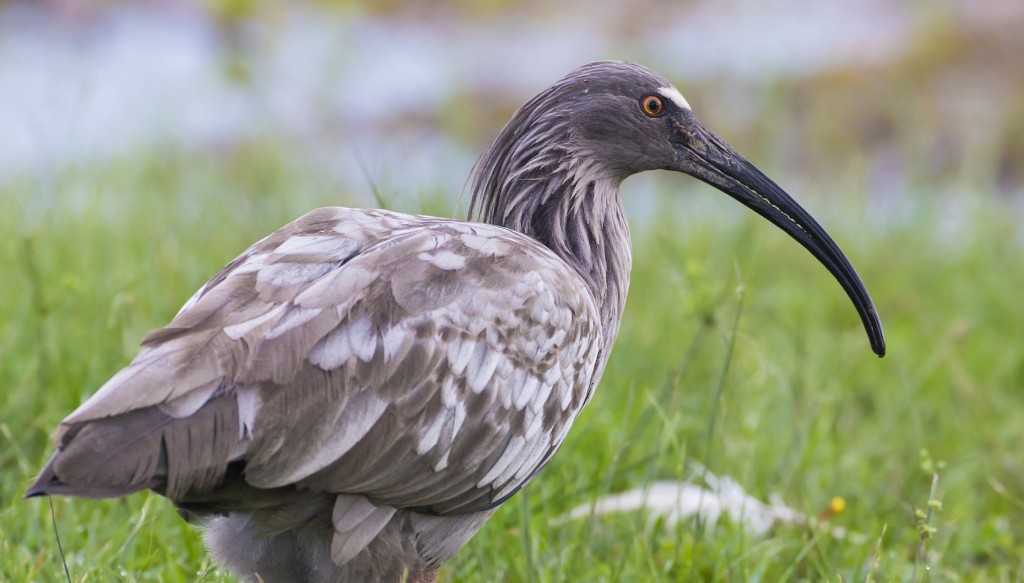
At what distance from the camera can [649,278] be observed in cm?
688

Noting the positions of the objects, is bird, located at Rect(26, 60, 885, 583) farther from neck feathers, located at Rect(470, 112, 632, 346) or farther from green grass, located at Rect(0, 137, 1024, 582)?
green grass, located at Rect(0, 137, 1024, 582)

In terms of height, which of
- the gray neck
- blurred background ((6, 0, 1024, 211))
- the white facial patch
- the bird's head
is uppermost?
the white facial patch

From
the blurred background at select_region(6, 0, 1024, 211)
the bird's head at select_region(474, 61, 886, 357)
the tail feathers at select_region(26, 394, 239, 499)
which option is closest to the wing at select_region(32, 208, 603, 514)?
the tail feathers at select_region(26, 394, 239, 499)

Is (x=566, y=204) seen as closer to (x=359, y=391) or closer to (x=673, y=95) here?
(x=673, y=95)

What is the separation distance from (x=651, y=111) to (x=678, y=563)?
1.40m

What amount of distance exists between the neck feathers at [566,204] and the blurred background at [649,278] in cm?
22

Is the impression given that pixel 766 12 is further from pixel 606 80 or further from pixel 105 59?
pixel 606 80

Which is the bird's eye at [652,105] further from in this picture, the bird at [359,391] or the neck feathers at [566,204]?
the neck feathers at [566,204]

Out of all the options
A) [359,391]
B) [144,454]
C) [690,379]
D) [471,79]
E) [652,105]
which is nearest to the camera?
[144,454]

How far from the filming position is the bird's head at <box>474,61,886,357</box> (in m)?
3.86

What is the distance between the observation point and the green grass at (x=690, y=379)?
13.1 ft

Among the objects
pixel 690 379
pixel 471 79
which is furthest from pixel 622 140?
pixel 471 79

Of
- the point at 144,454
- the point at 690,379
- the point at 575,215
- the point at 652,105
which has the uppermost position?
the point at 652,105

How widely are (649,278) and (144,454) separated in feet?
14.5
